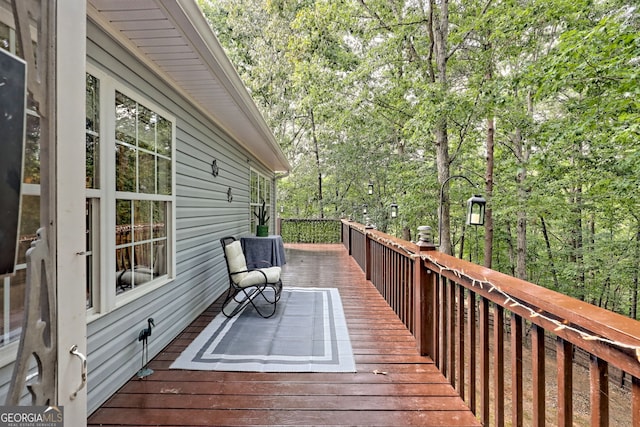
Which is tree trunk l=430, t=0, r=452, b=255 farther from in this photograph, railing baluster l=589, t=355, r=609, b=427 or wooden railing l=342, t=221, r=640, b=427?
railing baluster l=589, t=355, r=609, b=427

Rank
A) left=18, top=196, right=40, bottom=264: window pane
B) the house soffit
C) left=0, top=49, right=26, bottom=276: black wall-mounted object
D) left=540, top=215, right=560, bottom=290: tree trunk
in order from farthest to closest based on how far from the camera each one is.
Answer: left=540, top=215, right=560, bottom=290: tree trunk
the house soffit
left=18, top=196, right=40, bottom=264: window pane
left=0, top=49, right=26, bottom=276: black wall-mounted object

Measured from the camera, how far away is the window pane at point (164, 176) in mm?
2964

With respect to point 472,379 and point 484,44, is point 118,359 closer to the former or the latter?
point 472,379

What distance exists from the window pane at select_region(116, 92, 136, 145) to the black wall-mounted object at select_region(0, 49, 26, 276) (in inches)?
71.4

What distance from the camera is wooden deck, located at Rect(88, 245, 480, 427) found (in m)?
1.93

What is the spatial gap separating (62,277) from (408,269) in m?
2.77

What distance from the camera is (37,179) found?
87 centimetres

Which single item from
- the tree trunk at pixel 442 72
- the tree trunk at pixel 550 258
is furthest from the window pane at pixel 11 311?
the tree trunk at pixel 550 258

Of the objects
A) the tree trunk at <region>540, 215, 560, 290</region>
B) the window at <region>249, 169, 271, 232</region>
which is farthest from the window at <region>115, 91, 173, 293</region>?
the tree trunk at <region>540, 215, 560, 290</region>

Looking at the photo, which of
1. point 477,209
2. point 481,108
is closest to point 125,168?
point 477,209

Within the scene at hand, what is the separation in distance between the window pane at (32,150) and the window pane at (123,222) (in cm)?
162

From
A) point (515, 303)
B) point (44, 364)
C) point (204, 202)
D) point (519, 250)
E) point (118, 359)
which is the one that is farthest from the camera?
point (519, 250)

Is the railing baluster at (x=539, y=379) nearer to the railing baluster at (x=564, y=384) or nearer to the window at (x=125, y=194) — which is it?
the railing baluster at (x=564, y=384)

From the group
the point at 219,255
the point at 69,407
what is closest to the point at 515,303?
the point at 69,407
